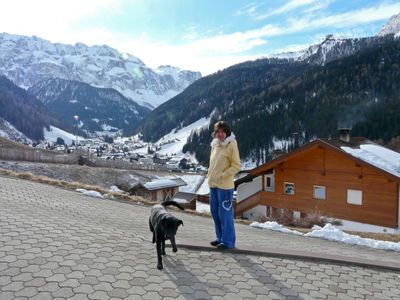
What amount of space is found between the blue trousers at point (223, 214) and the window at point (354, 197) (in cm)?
1495

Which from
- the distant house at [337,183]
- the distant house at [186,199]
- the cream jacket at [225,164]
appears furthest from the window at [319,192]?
the cream jacket at [225,164]

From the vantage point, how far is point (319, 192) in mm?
18438

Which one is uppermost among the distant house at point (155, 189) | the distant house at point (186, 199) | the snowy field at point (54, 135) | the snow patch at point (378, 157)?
the snowy field at point (54, 135)

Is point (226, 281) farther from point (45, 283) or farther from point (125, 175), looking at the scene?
point (125, 175)

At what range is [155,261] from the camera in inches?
169

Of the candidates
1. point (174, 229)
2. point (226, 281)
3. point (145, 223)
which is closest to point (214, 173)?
point (174, 229)

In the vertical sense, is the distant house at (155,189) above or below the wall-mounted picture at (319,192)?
below

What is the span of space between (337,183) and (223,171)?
15.6m

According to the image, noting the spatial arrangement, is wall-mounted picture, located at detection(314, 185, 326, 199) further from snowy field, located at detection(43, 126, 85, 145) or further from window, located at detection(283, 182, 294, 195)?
snowy field, located at detection(43, 126, 85, 145)

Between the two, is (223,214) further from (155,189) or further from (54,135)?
(54,135)

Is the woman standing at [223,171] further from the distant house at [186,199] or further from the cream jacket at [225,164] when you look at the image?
the distant house at [186,199]

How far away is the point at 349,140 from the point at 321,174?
378 cm

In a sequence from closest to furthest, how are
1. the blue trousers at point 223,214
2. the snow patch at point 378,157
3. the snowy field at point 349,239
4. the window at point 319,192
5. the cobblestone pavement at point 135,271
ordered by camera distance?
the cobblestone pavement at point 135,271
the blue trousers at point 223,214
the snowy field at point 349,239
the snow patch at point 378,157
the window at point 319,192

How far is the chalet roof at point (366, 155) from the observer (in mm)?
15250
